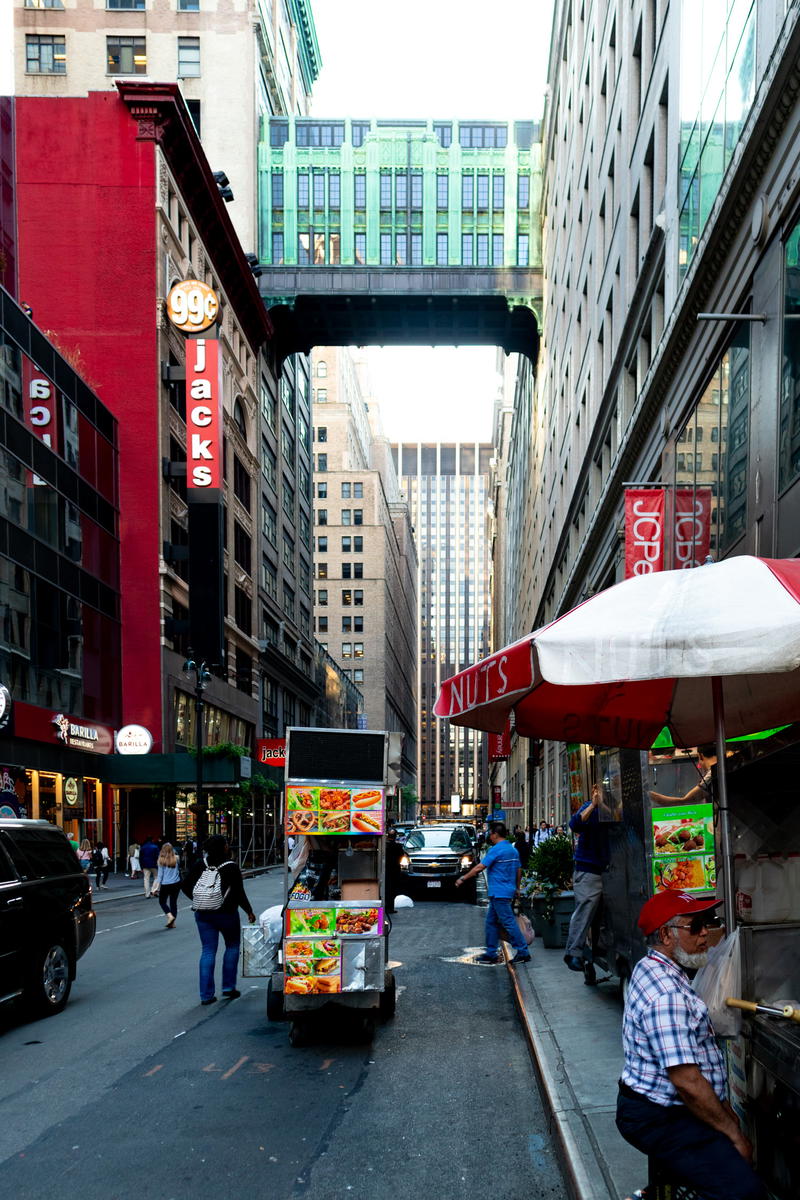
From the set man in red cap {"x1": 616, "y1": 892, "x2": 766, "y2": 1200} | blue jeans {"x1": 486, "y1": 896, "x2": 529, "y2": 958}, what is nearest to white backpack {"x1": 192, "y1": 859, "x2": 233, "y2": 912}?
blue jeans {"x1": 486, "y1": 896, "x2": 529, "y2": 958}

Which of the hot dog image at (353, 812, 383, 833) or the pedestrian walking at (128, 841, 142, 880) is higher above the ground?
the hot dog image at (353, 812, 383, 833)

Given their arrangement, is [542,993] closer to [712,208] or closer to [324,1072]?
[324,1072]

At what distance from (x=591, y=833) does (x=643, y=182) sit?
16.0 metres

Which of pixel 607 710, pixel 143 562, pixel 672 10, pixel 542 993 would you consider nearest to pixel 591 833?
pixel 542 993

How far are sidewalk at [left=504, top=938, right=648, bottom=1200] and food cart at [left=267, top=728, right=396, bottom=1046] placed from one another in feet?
5.30

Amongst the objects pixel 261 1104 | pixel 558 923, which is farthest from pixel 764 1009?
pixel 558 923

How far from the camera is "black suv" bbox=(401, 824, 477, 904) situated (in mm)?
26641

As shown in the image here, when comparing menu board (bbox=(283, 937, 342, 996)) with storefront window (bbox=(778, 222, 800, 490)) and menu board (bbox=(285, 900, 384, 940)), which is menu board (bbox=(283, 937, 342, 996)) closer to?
menu board (bbox=(285, 900, 384, 940))

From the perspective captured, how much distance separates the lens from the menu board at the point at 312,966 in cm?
965

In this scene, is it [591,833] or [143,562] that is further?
[143,562]

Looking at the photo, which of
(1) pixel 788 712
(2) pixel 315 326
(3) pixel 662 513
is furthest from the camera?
(2) pixel 315 326

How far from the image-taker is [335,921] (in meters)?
9.90

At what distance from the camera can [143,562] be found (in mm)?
42594

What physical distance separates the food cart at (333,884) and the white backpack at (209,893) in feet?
2.85
